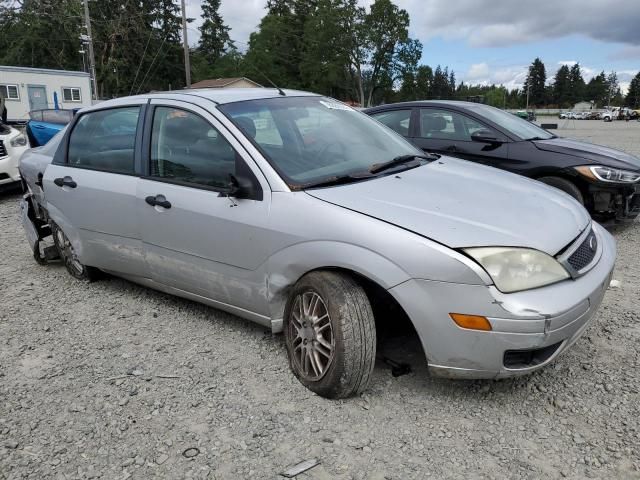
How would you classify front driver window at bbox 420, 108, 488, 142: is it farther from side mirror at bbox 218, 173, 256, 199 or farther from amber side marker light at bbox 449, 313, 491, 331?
amber side marker light at bbox 449, 313, 491, 331

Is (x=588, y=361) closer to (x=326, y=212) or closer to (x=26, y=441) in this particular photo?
(x=326, y=212)

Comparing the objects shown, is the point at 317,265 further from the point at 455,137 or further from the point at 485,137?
the point at 455,137

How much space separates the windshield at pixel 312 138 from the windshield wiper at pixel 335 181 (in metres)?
0.02

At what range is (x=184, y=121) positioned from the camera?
11.7 feet

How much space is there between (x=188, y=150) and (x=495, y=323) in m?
2.17

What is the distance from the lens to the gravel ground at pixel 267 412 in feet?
7.91

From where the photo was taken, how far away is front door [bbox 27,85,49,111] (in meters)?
32.8

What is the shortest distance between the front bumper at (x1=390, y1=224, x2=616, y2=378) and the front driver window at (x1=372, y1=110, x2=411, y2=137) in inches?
177

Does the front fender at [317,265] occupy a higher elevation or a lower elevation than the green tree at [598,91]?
lower

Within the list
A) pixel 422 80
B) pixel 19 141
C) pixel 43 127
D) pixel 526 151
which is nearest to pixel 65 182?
pixel 526 151

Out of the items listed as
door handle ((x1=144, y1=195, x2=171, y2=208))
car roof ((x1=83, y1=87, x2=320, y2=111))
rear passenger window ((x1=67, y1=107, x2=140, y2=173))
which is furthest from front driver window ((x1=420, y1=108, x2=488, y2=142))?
door handle ((x1=144, y1=195, x2=171, y2=208))

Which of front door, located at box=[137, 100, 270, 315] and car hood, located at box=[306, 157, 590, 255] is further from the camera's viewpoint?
front door, located at box=[137, 100, 270, 315]

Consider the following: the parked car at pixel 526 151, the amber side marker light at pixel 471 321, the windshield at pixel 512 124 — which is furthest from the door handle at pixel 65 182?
the windshield at pixel 512 124

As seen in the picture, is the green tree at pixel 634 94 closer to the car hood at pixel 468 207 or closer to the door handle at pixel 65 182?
the car hood at pixel 468 207
